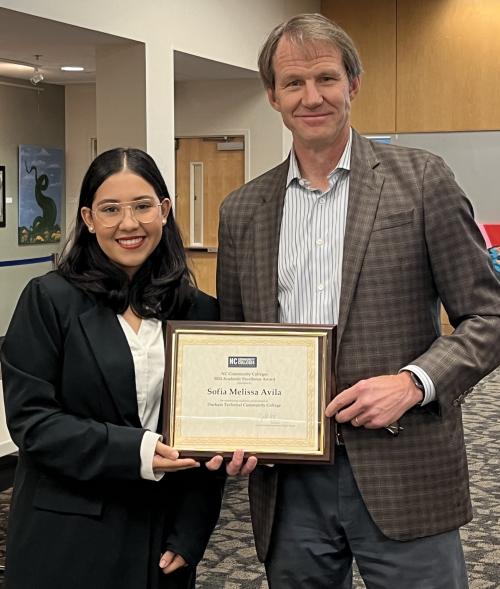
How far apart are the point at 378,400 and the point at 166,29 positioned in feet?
17.9

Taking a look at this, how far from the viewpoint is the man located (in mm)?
1889

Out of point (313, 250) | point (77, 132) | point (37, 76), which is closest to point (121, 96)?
point (37, 76)

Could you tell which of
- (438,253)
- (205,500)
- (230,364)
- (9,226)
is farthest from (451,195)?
(9,226)

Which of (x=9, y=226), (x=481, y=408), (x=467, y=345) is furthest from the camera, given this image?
(x=9, y=226)

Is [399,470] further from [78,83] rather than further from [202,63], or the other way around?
[78,83]

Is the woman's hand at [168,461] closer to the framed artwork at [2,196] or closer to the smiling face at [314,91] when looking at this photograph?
the smiling face at [314,91]

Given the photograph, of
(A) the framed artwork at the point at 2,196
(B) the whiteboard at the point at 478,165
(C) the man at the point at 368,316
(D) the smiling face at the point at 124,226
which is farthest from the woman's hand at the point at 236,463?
(A) the framed artwork at the point at 2,196

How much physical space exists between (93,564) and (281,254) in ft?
2.60

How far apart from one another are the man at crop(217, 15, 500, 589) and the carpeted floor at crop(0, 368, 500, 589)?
198cm

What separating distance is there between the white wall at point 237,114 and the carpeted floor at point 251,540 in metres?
3.78

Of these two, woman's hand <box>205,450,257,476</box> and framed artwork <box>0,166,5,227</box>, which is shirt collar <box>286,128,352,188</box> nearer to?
woman's hand <box>205,450,257,476</box>

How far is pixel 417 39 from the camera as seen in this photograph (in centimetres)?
926

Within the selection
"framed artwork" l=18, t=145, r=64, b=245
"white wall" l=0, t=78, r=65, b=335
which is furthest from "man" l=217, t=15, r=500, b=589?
"framed artwork" l=18, t=145, r=64, b=245

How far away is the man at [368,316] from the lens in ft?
6.20
